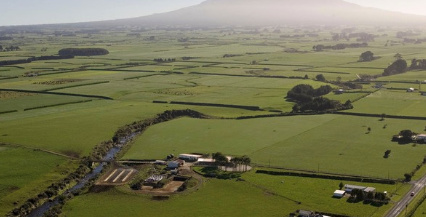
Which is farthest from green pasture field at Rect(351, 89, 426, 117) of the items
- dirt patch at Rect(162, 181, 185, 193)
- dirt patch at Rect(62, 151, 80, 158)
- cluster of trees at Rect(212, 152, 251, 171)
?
dirt patch at Rect(62, 151, 80, 158)

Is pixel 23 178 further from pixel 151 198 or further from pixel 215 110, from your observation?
pixel 215 110

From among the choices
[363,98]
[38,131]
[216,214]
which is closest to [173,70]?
[363,98]

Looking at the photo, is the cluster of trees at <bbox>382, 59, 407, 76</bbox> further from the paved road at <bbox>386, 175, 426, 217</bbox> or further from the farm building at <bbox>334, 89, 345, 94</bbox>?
the paved road at <bbox>386, 175, 426, 217</bbox>

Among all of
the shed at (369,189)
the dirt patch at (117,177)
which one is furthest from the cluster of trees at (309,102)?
the shed at (369,189)

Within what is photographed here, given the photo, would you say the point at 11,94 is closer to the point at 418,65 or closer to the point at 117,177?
the point at 117,177

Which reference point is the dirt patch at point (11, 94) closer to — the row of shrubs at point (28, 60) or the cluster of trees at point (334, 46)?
the row of shrubs at point (28, 60)

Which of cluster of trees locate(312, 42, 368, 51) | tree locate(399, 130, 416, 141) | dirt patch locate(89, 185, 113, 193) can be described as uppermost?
cluster of trees locate(312, 42, 368, 51)
